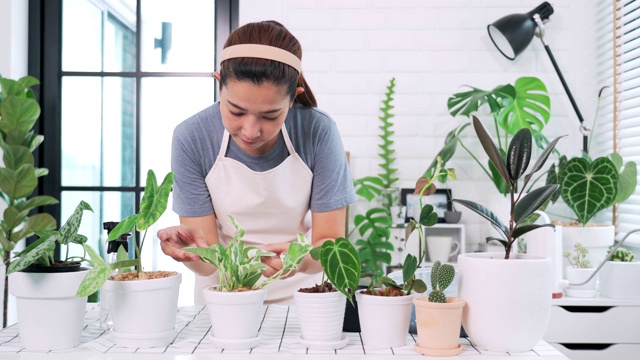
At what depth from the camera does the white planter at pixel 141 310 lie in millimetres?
1204

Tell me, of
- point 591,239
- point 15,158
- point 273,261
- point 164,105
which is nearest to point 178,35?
point 164,105

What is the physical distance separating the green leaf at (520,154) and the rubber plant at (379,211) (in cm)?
200

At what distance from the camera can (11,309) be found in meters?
3.20

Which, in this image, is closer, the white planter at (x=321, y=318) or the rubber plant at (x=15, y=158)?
the white planter at (x=321, y=318)

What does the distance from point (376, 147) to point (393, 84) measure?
34cm

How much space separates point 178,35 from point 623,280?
252 centimetres

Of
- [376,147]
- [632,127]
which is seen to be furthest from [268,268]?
[632,127]

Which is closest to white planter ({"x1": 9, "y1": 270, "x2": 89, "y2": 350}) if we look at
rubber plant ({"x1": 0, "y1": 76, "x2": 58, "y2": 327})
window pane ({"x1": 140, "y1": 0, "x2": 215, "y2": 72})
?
rubber plant ({"x1": 0, "y1": 76, "x2": 58, "y2": 327})

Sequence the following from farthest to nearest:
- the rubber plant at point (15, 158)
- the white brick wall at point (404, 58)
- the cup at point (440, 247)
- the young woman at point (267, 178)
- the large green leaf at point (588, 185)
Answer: the white brick wall at point (404, 58) → the cup at point (440, 247) → the rubber plant at point (15, 158) → the large green leaf at point (588, 185) → the young woman at point (267, 178)

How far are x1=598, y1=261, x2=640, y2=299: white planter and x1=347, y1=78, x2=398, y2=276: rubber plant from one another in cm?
104

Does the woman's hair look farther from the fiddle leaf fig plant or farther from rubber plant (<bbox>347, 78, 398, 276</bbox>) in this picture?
rubber plant (<bbox>347, 78, 398, 276</bbox>)

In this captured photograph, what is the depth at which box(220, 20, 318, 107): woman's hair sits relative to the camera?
1527 mm

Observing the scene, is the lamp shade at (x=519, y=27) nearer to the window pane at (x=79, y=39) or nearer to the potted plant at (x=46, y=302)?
the window pane at (x=79, y=39)

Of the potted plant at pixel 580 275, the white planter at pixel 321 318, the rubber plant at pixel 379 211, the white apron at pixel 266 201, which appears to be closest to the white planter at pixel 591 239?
the potted plant at pixel 580 275
